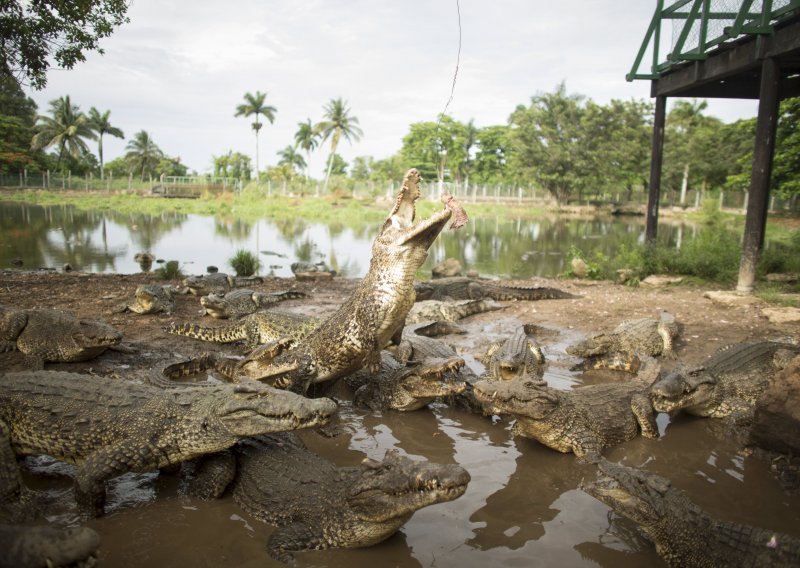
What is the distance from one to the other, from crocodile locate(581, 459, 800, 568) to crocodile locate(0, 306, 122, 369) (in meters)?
5.51

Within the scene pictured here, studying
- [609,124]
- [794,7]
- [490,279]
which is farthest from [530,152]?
[794,7]

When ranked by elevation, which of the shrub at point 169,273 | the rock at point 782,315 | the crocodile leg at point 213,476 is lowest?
the crocodile leg at point 213,476

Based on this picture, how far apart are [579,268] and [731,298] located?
507 centimetres

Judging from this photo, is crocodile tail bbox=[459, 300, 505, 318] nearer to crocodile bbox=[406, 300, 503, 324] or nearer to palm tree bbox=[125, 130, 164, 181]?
crocodile bbox=[406, 300, 503, 324]

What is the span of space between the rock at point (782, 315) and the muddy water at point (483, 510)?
4.40 metres

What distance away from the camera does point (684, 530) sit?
10.3 ft

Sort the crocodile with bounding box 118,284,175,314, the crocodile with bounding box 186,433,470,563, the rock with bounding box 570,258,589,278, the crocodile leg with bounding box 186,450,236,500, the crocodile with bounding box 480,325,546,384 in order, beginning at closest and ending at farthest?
the crocodile with bounding box 186,433,470,563 < the crocodile leg with bounding box 186,450,236,500 < the crocodile with bounding box 480,325,546,384 < the crocodile with bounding box 118,284,175,314 < the rock with bounding box 570,258,589,278

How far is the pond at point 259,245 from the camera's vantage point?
1700 cm

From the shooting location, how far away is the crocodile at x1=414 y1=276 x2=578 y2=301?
11.4m

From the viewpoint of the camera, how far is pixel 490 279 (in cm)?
1473

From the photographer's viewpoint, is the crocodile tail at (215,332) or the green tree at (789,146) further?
the green tree at (789,146)

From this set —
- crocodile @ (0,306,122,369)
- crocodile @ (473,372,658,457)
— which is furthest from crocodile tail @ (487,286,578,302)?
crocodile @ (0,306,122,369)

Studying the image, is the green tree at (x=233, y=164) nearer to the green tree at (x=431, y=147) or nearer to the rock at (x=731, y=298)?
the green tree at (x=431, y=147)

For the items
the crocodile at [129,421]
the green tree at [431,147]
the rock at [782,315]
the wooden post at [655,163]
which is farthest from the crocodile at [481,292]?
the green tree at [431,147]
